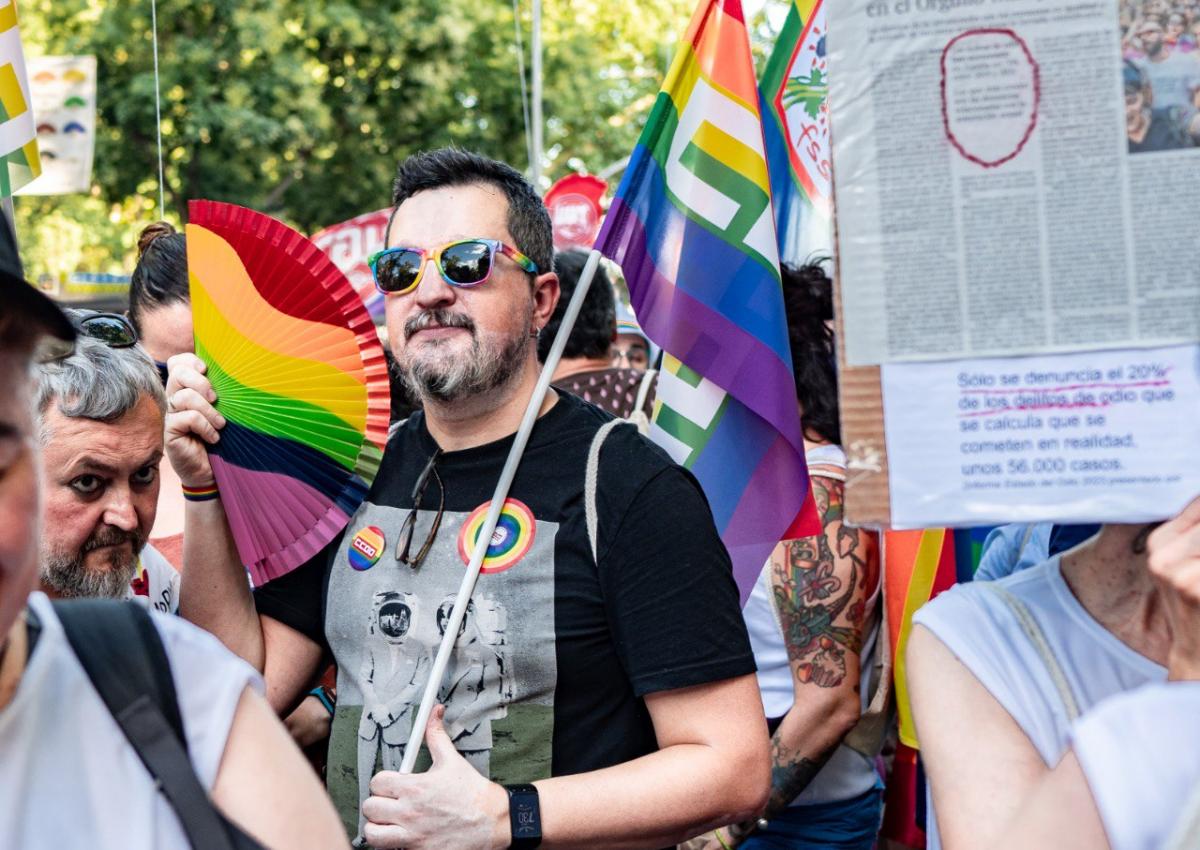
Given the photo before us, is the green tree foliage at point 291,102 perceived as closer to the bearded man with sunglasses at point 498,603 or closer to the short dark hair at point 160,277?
the short dark hair at point 160,277

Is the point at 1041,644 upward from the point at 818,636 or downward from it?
upward

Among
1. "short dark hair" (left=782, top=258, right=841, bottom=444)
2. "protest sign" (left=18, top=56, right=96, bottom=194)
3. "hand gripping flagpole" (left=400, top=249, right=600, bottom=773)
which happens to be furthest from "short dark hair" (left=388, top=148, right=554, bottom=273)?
"protest sign" (left=18, top=56, right=96, bottom=194)

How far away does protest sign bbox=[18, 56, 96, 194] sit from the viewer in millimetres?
12273

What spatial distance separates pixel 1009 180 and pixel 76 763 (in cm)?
126

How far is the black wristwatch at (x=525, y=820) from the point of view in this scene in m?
2.45

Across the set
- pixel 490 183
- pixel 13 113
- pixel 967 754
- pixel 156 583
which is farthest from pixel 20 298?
pixel 13 113

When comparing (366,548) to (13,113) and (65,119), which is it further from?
(65,119)

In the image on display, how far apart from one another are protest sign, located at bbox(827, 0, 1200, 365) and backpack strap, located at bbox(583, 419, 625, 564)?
0.97 m

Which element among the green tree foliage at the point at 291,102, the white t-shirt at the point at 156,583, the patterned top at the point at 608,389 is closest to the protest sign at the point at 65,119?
the green tree foliage at the point at 291,102

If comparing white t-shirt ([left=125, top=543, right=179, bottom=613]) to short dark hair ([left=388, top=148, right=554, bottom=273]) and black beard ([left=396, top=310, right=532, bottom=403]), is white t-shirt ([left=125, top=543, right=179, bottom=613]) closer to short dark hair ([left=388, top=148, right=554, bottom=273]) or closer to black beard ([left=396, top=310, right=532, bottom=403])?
black beard ([left=396, top=310, right=532, bottom=403])

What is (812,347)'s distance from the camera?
392 cm

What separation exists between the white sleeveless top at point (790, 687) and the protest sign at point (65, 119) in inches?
390

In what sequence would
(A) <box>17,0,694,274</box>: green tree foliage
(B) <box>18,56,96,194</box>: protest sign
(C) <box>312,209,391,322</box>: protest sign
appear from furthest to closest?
(A) <box>17,0,694,274</box>: green tree foliage, (B) <box>18,56,96,194</box>: protest sign, (C) <box>312,209,391,322</box>: protest sign

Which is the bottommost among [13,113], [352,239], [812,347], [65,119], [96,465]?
[96,465]
